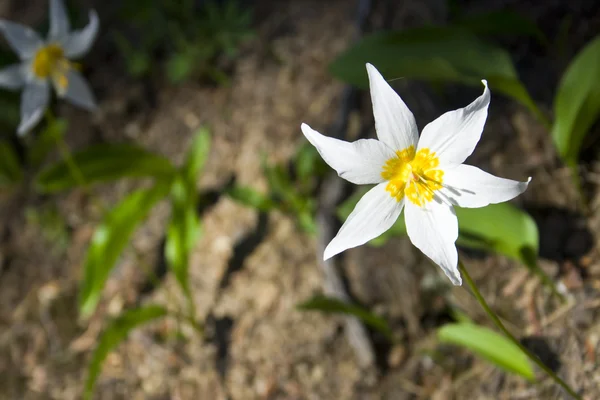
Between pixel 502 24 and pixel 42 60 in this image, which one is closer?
pixel 502 24

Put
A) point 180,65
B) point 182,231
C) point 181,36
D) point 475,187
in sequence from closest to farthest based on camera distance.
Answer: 1. point 475,187
2. point 182,231
3. point 180,65
4. point 181,36

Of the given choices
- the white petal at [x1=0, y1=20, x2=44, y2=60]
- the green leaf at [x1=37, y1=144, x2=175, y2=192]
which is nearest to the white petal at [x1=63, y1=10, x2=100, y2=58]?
the white petal at [x1=0, y1=20, x2=44, y2=60]

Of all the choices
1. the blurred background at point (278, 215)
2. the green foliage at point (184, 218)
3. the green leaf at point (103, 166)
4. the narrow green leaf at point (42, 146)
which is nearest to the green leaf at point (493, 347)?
the blurred background at point (278, 215)

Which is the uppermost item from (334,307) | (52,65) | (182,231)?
(52,65)

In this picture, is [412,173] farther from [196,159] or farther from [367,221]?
[196,159]

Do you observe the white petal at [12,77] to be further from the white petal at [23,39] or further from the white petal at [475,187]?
the white petal at [475,187]

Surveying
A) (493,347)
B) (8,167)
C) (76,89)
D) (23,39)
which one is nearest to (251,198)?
(76,89)

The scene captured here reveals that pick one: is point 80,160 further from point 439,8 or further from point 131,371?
point 439,8

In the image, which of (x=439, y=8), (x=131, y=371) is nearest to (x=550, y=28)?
(x=439, y=8)

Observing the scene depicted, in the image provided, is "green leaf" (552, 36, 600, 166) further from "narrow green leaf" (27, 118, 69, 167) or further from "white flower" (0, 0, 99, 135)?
"narrow green leaf" (27, 118, 69, 167)
